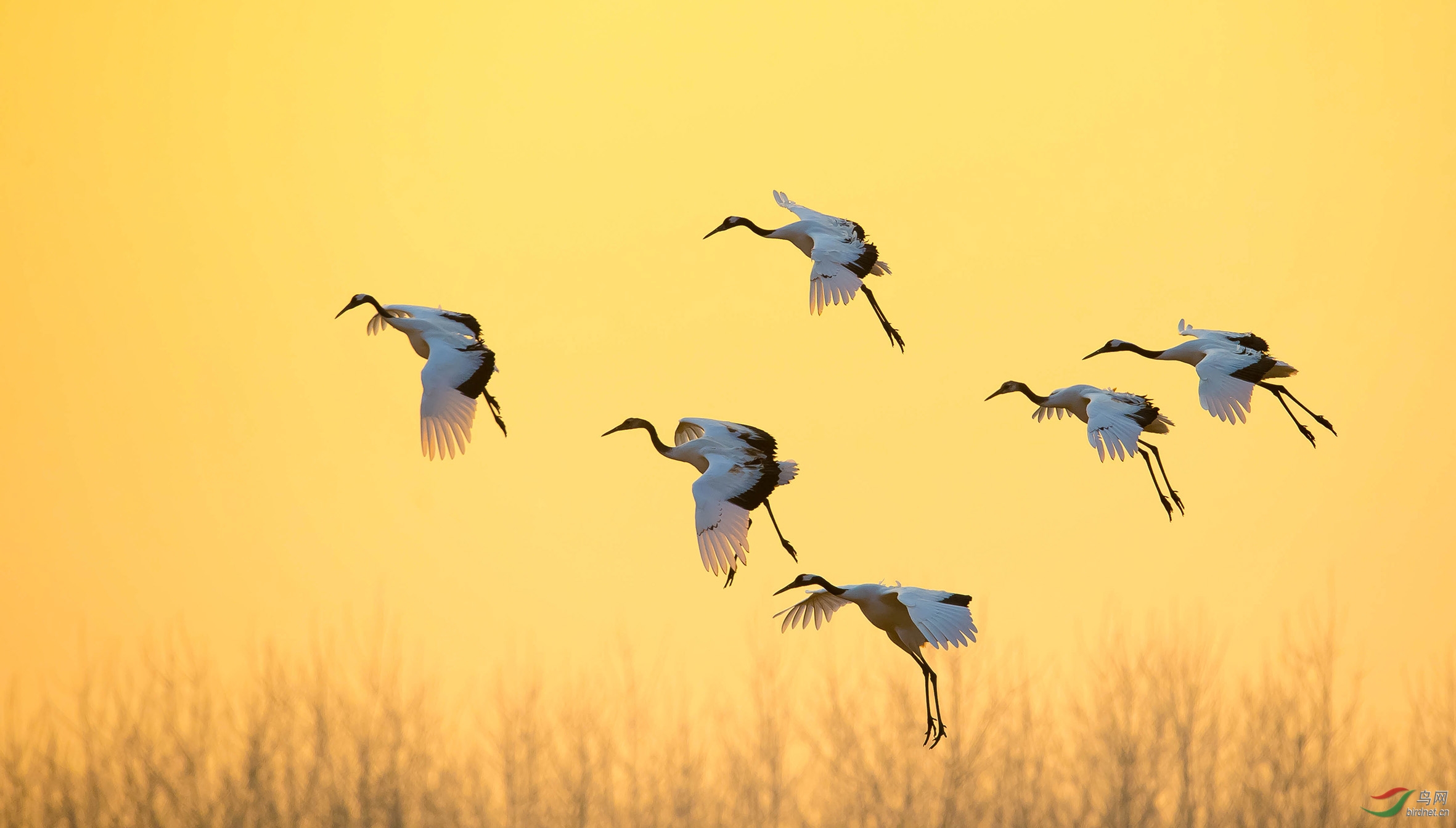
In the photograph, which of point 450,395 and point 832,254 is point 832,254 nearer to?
point 832,254

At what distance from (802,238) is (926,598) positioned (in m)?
3.86

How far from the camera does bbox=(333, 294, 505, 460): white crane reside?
43.1ft

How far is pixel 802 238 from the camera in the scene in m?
14.3

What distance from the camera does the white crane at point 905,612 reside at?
11.9 m

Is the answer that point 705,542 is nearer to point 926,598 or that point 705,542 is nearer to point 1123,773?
point 926,598

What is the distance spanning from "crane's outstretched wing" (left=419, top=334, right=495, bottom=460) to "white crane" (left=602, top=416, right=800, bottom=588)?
5.92 ft

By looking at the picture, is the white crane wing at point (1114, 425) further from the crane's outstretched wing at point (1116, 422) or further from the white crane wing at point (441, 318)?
the white crane wing at point (441, 318)

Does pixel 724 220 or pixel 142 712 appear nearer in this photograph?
pixel 724 220

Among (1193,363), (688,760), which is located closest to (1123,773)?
(688,760)

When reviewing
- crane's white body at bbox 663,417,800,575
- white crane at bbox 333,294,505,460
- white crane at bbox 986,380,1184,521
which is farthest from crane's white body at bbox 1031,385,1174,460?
white crane at bbox 333,294,505,460

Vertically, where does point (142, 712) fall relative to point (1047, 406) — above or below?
below

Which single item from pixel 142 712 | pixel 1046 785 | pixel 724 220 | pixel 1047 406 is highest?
pixel 724 220

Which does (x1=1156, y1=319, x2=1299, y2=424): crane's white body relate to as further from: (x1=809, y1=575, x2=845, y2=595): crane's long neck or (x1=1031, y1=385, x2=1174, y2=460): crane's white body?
(x1=809, y1=575, x2=845, y2=595): crane's long neck

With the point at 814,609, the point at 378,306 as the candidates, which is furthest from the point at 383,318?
the point at 814,609
